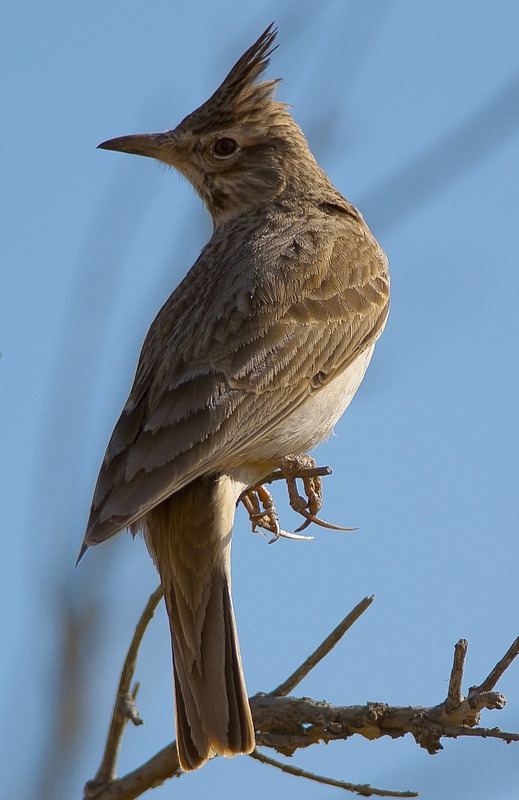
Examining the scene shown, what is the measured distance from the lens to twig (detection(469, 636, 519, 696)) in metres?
3.15

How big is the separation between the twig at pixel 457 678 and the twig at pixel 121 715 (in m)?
0.99

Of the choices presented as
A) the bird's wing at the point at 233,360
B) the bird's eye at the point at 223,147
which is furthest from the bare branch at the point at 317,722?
the bird's eye at the point at 223,147

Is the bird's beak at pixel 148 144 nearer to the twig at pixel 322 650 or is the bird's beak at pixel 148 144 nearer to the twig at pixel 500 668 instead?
the twig at pixel 322 650

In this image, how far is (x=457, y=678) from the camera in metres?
3.27

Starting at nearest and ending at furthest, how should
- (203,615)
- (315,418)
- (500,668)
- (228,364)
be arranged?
1. (500,668)
2. (203,615)
3. (228,364)
4. (315,418)

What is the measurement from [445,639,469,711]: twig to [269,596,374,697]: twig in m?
0.56

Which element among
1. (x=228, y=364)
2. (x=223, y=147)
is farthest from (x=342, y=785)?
(x=223, y=147)

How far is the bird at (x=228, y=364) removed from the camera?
13.1ft

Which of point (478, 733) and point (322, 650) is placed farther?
point (322, 650)

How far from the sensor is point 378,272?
5.49 metres

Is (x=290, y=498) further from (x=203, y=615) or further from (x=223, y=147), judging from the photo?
(x=223, y=147)

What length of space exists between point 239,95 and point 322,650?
125 inches

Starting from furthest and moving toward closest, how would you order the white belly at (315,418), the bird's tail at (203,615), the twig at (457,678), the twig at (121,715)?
the white belly at (315,418)
the bird's tail at (203,615)
the twig at (121,715)
the twig at (457,678)

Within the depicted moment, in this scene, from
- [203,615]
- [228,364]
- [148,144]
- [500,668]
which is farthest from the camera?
[148,144]
